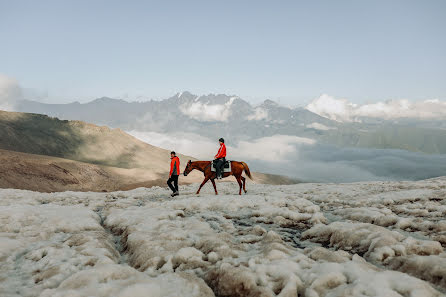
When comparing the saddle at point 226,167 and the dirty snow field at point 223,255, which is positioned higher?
the saddle at point 226,167

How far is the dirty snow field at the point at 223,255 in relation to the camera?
14.8 feet

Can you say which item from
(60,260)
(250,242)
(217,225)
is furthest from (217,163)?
(60,260)

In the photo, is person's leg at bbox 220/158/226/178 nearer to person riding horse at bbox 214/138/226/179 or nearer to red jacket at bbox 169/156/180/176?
person riding horse at bbox 214/138/226/179

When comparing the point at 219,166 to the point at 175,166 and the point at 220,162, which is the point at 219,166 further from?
the point at 175,166

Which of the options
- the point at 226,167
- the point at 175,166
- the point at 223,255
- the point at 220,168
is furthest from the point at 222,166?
the point at 223,255

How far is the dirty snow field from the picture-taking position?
4.52m

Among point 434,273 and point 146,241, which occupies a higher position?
point 434,273

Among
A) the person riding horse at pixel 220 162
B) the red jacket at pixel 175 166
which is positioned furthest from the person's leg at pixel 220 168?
the red jacket at pixel 175 166

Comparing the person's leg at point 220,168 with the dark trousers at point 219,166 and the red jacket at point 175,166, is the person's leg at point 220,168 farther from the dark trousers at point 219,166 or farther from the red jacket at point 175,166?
the red jacket at point 175,166

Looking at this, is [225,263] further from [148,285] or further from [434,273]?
[434,273]

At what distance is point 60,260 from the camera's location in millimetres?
6215

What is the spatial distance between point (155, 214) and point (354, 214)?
24.5 feet

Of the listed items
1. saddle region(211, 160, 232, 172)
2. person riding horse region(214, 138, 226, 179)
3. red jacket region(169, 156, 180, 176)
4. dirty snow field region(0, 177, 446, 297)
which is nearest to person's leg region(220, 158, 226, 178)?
person riding horse region(214, 138, 226, 179)

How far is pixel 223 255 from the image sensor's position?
6.17 meters
